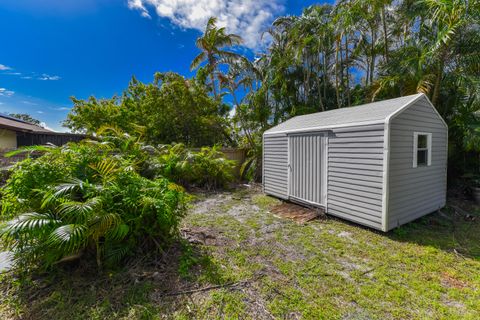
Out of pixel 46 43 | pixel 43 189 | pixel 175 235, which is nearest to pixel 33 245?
pixel 43 189

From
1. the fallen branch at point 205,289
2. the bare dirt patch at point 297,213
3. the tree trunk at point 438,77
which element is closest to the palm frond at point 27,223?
the fallen branch at point 205,289

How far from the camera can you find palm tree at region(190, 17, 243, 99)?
28.0 ft

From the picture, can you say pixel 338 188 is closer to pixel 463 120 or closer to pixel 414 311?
pixel 414 311

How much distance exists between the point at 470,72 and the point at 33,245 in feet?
30.0

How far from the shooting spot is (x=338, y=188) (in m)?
4.04

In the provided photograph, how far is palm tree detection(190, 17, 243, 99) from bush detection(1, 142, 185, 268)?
24.7ft

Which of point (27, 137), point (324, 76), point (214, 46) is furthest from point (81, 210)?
point (324, 76)

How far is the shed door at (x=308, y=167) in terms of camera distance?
171 inches

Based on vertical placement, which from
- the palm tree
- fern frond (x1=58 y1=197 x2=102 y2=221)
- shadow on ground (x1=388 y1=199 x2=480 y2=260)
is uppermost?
the palm tree

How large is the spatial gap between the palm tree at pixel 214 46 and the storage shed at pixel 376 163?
5.79 metres

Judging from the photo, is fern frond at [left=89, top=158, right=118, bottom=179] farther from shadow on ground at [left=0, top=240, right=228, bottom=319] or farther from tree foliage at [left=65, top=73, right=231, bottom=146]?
tree foliage at [left=65, top=73, right=231, bottom=146]

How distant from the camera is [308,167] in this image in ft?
15.3

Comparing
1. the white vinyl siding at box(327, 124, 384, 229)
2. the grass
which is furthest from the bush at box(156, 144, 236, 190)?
the white vinyl siding at box(327, 124, 384, 229)

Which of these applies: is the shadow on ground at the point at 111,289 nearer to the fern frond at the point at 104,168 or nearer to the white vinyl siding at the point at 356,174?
the fern frond at the point at 104,168
